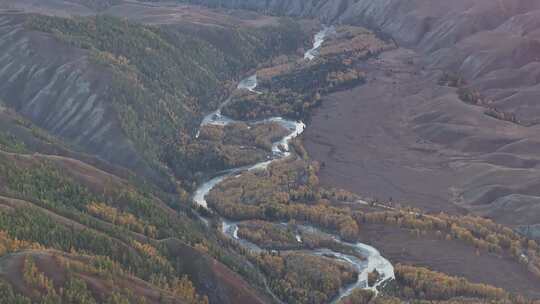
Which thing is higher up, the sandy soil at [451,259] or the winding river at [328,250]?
the sandy soil at [451,259]

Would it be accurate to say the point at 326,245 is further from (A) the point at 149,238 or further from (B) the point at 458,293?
(A) the point at 149,238

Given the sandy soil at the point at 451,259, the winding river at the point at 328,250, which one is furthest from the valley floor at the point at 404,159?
the winding river at the point at 328,250

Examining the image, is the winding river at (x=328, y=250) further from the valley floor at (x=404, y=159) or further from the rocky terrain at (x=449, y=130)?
the rocky terrain at (x=449, y=130)

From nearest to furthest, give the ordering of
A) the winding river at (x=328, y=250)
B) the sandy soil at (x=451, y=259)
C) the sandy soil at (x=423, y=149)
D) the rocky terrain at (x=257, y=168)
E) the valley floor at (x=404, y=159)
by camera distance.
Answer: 1. the rocky terrain at (x=257, y=168)
2. the sandy soil at (x=451, y=259)
3. the winding river at (x=328, y=250)
4. the valley floor at (x=404, y=159)
5. the sandy soil at (x=423, y=149)

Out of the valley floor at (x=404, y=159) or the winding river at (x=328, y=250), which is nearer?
the winding river at (x=328, y=250)

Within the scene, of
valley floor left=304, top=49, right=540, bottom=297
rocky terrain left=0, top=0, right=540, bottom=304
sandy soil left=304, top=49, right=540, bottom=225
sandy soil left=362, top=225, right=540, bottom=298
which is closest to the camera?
rocky terrain left=0, top=0, right=540, bottom=304

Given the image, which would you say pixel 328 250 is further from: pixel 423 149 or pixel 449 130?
pixel 449 130

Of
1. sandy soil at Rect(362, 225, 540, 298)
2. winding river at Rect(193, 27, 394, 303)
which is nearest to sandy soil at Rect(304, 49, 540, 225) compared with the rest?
winding river at Rect(193, 27, 394, 303)

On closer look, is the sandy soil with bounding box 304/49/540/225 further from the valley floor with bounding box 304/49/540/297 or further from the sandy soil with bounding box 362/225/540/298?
the sandy soil with bounding box 362/225/540/298

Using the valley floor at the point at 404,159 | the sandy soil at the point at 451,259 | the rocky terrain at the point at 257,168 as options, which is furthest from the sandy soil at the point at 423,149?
the sandy soil at the point at 451,259

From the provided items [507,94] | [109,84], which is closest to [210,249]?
[109,84]

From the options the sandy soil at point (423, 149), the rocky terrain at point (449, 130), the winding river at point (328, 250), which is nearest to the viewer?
the winding river at point (328, 250)
